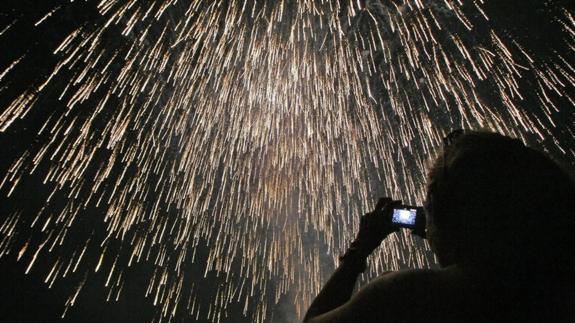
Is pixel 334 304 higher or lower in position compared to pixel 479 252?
lower

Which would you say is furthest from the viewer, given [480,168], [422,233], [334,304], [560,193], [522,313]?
[422,233]

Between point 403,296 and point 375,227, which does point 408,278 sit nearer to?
point 403,296

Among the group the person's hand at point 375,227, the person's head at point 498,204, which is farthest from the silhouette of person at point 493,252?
the person's hand at point 375,227

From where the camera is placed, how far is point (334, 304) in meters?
1.44

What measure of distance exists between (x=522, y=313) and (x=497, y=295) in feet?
0.28

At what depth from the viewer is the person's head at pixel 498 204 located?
1082 millimetres

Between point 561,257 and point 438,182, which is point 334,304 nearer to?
point 438,182

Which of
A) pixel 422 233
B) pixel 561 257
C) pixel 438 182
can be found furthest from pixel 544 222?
pixel 422 233

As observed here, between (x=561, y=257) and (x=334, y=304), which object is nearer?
(x=561, y=257)

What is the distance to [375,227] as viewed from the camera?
1950 millimetres

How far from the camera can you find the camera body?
1906mm

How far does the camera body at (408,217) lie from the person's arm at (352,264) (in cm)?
4

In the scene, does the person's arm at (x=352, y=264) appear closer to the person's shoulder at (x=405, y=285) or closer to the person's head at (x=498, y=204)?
the person's shoulder at (x=405, y=285)

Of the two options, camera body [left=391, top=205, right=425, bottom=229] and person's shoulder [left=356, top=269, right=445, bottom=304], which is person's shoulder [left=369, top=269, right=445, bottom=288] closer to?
person's shoulder [left=356, top=269, right=445, bottom=304]
